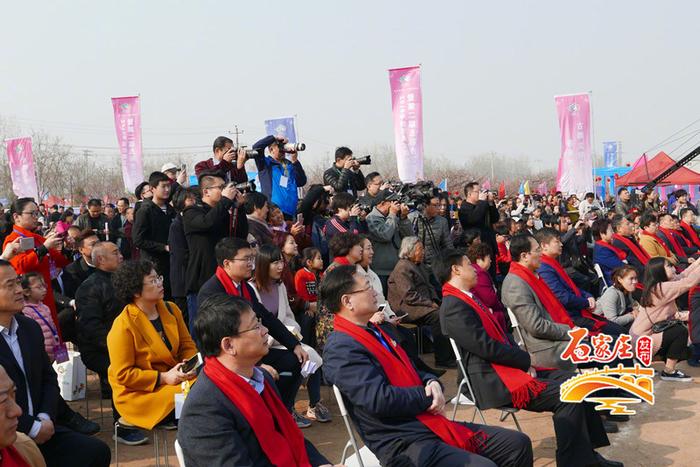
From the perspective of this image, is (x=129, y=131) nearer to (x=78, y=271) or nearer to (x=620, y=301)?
(x=78, y=271)

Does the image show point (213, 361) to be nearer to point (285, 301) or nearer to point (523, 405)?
point (523, 405)

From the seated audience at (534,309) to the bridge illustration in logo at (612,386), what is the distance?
438 millimetres

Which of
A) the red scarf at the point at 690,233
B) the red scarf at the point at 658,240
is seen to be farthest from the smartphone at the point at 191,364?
the red scarf at the point at 690,233

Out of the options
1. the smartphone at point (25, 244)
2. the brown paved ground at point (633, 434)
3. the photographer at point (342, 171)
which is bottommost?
the brown paved ground at point (633, 434)

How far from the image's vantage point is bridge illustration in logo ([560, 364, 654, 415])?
14.2ft

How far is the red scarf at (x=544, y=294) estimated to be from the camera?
5.51m

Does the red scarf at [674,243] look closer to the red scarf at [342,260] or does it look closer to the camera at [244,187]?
the red scarf at [342,260]

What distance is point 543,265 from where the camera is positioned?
6.30 meters

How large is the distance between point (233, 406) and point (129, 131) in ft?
44.3

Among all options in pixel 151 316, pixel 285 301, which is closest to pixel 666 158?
pixel 285 301

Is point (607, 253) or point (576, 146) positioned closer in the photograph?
point (607, 253)

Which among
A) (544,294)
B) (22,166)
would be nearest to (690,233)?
(544,294)

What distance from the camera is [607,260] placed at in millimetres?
8648

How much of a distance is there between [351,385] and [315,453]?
0.39 m
